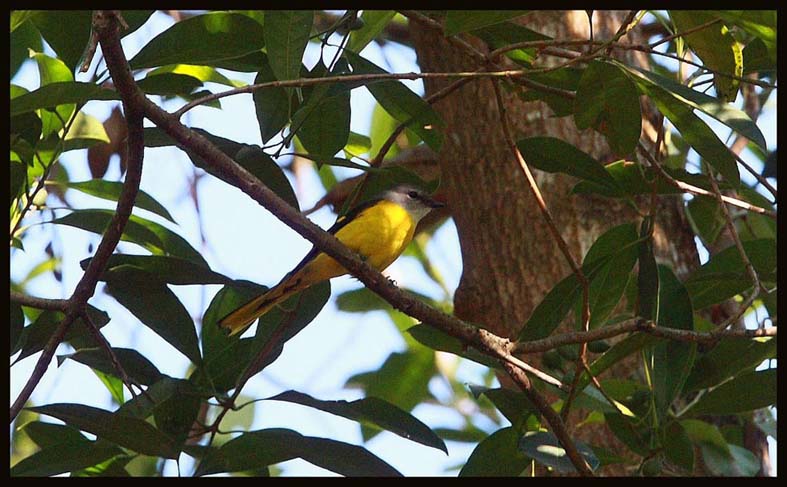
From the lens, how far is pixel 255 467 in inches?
115

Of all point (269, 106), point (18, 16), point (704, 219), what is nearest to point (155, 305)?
point (269, 106)

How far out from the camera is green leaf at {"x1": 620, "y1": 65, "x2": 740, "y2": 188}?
249cm

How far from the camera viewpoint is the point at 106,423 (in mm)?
2695

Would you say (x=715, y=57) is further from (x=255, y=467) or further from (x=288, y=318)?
(x=255, y=467)

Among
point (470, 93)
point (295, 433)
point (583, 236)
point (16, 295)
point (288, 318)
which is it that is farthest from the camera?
point (470, 93)

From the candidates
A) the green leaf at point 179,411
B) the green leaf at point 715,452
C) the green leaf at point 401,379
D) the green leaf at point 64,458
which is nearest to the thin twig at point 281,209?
the green leaf at point 179,411

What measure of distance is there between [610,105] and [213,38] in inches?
43.6

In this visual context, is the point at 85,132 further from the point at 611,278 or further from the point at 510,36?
the point at 611,278

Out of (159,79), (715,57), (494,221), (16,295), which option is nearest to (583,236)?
(494,221)

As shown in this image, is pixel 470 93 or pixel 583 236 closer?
pixel 583 236

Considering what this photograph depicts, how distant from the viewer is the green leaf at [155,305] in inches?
118

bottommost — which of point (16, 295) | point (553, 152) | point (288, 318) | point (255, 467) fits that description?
point (255, 467)

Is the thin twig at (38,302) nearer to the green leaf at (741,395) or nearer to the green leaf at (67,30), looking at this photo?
the green leaf at (67,30)
